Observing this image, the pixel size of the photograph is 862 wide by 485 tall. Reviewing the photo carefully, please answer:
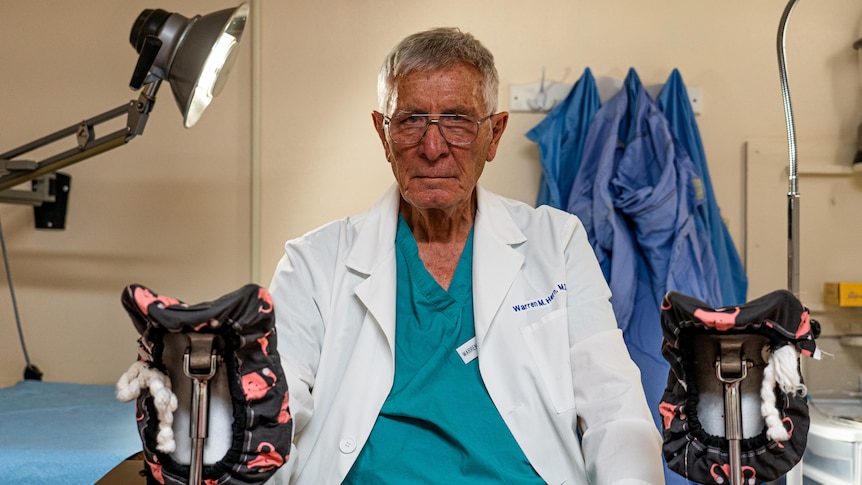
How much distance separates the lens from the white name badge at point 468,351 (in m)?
1.23

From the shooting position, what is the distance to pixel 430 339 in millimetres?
1245

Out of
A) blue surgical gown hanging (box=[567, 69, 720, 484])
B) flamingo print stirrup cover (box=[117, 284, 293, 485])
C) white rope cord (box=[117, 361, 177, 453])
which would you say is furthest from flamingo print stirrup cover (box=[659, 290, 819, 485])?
blue surgical gown hanging (box=[567, 69, 720, 484])

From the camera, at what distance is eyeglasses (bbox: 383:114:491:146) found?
4.14ft

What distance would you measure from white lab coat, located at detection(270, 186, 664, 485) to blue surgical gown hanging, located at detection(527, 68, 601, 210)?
2.26ft

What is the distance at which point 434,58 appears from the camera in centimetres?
125

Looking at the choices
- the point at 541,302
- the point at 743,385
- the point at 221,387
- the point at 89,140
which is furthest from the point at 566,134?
the point at 221,387

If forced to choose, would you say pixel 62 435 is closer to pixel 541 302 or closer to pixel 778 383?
pixel 541 302

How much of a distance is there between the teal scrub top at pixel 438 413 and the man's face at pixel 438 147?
0.15 metres

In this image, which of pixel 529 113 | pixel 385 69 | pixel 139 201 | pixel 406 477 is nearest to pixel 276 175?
pixel 139 201

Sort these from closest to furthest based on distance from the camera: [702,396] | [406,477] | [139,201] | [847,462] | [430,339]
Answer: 1. [702,396]
2. [406,477]
3. [430,339]
4. [847,462]
5. [139,201]

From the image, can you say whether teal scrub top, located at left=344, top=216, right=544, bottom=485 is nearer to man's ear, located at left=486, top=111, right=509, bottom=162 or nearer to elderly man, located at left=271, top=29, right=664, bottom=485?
elderly man, located at left=271, top=29, right=664, bottom=485

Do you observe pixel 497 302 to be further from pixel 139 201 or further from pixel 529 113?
pixel 139 201

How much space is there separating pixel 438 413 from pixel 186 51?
2.89ft

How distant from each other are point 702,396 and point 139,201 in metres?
1.69
